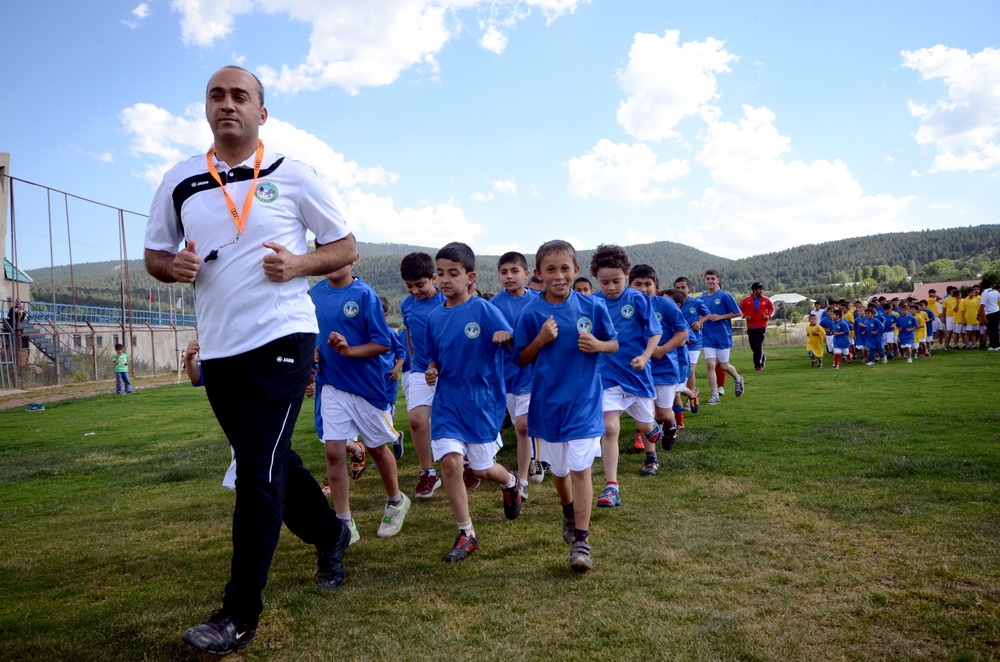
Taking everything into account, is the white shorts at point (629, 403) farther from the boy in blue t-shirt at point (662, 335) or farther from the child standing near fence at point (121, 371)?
the child standing near fence at point (121, 371)

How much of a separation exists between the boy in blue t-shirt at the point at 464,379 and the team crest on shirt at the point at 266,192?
186cm

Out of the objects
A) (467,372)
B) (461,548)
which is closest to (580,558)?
(461,548)

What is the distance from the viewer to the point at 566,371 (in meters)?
4.25

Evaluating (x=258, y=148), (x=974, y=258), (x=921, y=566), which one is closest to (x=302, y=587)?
(x=258, y=148)

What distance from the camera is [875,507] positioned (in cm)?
476

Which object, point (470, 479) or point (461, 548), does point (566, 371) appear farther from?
point (470, 479)

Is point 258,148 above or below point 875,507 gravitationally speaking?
above

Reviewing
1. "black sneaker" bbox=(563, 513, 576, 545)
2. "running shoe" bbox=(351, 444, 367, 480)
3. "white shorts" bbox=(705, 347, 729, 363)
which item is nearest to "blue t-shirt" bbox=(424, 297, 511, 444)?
"black sneaker" bbox=(563, 513, 576, 545)

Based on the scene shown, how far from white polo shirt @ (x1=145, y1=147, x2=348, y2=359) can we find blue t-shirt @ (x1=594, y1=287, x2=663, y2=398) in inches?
133

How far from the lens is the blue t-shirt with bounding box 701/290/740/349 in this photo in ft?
36.5

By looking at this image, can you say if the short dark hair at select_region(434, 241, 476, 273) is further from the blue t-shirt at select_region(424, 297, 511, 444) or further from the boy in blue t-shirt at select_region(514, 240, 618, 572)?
the boy in blue t-shirt at select_region(514, 240, 618, 572)

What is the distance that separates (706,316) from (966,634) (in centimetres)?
837

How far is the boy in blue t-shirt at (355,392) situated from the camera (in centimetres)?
477

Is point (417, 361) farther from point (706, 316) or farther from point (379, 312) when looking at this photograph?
point (706, 316)
